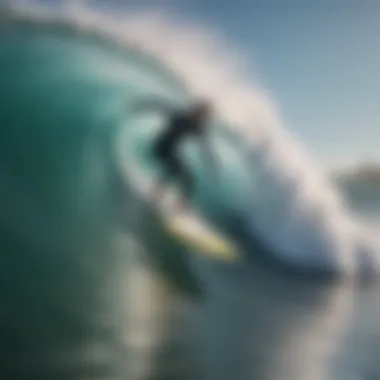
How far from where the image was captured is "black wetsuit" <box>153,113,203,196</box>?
4.05ft

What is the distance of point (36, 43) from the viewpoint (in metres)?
1.25

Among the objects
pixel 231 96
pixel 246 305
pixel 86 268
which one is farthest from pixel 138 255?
pixel 231 96

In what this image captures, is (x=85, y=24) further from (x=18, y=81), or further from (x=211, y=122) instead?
(x=211, y=122)

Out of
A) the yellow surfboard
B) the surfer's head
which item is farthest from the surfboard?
the surfer's head

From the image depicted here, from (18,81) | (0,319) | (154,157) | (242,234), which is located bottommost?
(0,319)

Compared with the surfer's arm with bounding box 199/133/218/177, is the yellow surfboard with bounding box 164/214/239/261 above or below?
below

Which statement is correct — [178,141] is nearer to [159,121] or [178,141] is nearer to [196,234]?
[159,121]

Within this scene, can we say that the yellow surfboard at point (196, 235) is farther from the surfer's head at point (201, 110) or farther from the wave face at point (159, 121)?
the surfer's head at point (201, 110)

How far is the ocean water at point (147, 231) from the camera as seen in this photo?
1.21 meters

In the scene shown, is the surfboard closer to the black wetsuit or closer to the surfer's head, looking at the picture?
the black wetsuit

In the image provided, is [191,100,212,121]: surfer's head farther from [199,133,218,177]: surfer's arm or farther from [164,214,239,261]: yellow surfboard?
[164,214,239,261]: yellow surfboard

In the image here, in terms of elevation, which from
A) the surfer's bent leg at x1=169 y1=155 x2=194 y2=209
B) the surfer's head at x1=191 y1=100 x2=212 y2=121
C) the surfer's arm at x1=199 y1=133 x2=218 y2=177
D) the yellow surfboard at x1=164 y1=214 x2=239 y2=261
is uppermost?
the surfer's head at x1=191 y1=100 x2=212 y2=121

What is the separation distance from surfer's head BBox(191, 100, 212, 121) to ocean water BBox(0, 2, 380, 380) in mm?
18

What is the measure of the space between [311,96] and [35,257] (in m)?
0.55
